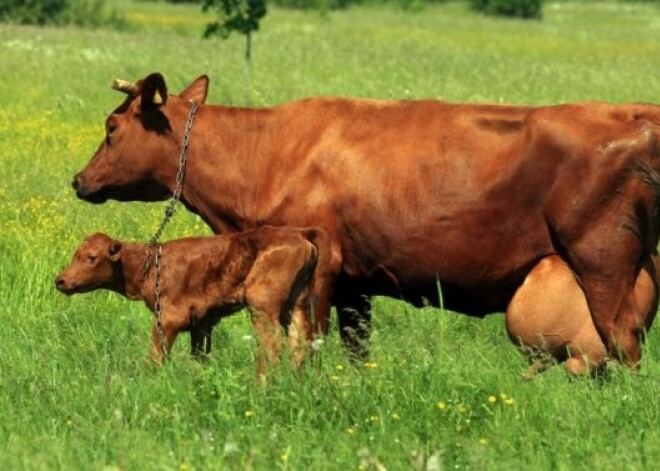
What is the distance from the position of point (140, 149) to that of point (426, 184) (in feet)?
6.10

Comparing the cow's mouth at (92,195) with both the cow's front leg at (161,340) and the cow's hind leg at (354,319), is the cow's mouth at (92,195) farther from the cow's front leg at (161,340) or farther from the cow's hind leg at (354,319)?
the cow's hind leg at (354,319)

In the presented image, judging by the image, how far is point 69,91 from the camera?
23.3 m

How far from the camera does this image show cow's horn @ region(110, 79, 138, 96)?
9469mm

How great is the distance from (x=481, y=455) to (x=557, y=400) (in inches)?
52.8

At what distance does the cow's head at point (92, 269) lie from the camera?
9898 millimetres

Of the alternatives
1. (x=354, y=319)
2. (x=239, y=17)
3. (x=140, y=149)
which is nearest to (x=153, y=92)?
(x=140, y=149)

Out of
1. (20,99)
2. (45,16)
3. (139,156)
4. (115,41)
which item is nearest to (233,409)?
(139,156)

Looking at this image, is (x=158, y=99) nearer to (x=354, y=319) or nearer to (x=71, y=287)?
(x=71, y=287)

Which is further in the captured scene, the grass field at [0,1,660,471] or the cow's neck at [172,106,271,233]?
the cow's neck at [172,106,271,233]

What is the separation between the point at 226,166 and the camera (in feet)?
31.6

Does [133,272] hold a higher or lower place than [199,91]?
lower

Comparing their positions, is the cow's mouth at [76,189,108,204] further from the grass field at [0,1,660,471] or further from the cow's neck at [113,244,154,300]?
the grass field at [0,1,660,471]

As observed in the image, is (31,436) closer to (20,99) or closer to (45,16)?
(20,99)

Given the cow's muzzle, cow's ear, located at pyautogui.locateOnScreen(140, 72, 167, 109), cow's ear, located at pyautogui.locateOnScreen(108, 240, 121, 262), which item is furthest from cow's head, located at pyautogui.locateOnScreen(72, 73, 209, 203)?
the cow's muzzle
